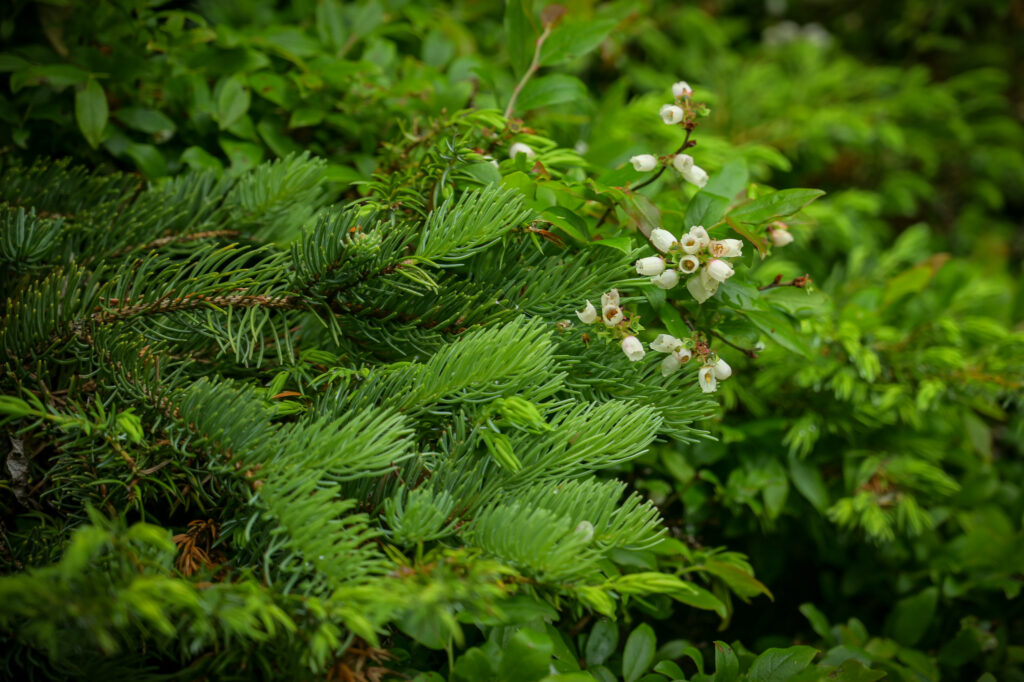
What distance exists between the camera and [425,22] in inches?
47.8

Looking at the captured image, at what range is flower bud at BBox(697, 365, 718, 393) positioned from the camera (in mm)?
692

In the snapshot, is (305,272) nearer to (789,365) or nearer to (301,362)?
(301,362)

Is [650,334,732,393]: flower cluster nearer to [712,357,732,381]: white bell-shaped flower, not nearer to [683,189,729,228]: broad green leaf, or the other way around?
[712,357,732,381]: white bell-shaped flower

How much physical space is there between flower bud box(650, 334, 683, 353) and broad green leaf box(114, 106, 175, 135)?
756 millimetres

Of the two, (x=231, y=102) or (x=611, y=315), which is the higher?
(x=231, y=102)

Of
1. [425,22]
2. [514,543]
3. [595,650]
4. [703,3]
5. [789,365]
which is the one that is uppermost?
[425,22]

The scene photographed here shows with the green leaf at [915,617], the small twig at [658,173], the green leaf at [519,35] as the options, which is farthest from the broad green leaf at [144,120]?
the green leaf at [915,617]

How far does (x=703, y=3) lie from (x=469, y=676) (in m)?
1.84

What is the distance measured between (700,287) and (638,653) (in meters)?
0.41

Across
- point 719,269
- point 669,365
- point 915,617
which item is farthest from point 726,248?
point 915,617

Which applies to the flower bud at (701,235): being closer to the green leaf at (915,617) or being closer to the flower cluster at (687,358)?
the flower cluster at (687,358)

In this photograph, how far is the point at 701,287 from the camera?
0.71 meters

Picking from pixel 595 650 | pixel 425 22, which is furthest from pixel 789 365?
pixel 425 22

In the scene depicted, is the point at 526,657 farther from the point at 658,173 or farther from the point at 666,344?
the point at 658,173
